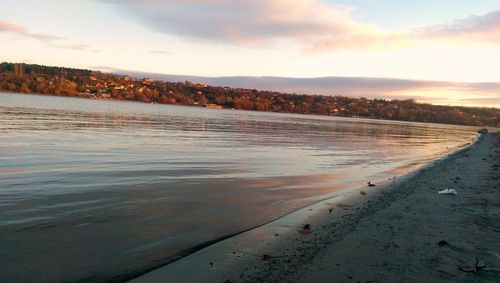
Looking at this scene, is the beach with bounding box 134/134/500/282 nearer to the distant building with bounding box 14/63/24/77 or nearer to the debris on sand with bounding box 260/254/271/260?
the debris on sand with bounding box 260/254/271/260

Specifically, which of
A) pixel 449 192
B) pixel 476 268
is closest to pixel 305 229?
pixel 476 268

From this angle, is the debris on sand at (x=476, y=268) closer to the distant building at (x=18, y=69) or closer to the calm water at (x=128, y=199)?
the calm water at (x=128, y=199)

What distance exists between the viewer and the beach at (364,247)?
21.2 ft

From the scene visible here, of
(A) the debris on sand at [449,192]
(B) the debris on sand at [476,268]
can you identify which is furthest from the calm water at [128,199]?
(B) the debris on sand at [476,268]

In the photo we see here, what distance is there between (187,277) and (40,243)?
10.8 feet

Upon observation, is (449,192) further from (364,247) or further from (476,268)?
(476,268)

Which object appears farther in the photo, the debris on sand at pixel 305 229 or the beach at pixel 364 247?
the debris on sand at pixel 305 229

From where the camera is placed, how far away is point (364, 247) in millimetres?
7797

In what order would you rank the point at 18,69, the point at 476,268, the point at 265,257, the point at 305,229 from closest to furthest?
the point at 476,268, the point at 265,257, the point at 305,229, the point at 18,69

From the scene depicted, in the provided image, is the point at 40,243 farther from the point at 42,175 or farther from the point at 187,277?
the point at 42,175

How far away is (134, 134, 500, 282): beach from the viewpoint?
6457mm

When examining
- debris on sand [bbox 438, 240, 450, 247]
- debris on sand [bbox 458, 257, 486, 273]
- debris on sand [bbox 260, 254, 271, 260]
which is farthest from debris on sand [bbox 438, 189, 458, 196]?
debris on sand [bbox 260, 254, 271, 260]

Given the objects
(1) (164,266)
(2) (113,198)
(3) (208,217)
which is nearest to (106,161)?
(2) (113,198)

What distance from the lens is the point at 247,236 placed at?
8852 mm
